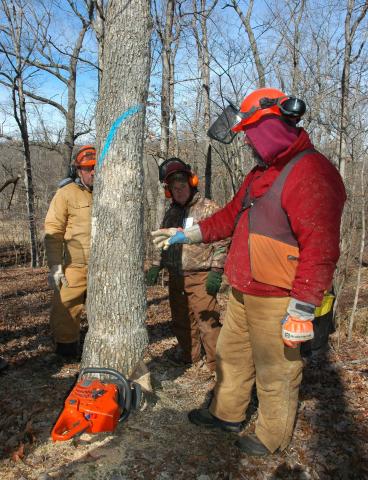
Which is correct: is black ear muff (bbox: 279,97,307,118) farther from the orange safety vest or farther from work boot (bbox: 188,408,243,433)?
work boot (bbox: 188,408,243,433)

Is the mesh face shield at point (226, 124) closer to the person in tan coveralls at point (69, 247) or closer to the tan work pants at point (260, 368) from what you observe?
the tan work pants at point (260, 368)

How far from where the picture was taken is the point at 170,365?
4.46 m

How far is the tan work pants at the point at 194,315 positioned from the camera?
13.6ft

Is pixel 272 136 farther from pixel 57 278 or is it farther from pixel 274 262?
pixel 57 278

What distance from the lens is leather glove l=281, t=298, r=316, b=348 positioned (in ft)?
7.57

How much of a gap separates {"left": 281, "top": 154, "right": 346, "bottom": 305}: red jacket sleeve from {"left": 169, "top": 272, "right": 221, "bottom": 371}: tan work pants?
74.7 inches

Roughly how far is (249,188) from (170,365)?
2525 millimetres

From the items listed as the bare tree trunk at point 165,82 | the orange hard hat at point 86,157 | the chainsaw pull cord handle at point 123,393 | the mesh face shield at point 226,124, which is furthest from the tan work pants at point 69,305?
the bare tree trunk at point 165,82

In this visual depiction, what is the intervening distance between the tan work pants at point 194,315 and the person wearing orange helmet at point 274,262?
1.06 m

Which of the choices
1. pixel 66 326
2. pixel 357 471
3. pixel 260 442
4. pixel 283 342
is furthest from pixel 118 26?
pixel 357 471

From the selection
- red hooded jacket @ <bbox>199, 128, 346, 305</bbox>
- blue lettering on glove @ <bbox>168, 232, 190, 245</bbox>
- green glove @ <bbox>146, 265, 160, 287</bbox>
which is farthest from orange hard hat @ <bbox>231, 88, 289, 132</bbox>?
green glove @ <bbox>146, 265, 160, 287</bbox>

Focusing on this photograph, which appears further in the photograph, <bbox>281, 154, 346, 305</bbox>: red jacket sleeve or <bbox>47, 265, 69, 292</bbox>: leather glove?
<bbox>47, 265, 69, 292</bbox>: leather glove

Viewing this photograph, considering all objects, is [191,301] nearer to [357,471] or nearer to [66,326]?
[66,326]

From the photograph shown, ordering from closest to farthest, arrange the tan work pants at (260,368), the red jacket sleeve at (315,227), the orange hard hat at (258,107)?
1. the red jacket sleeve at (315,227)
2. the orange hard hat at (258,107)
3. the tan work pants at (260,368)
